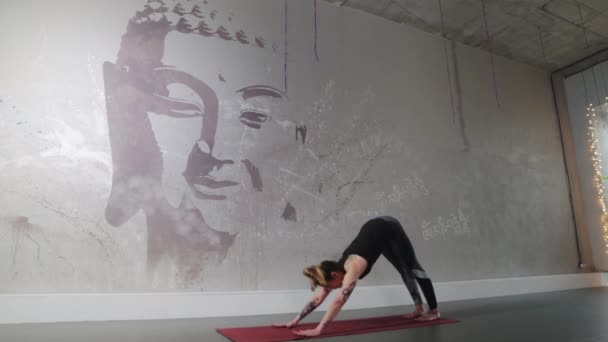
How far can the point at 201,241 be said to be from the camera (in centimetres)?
358

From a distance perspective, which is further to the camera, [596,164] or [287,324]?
A: [596,164]

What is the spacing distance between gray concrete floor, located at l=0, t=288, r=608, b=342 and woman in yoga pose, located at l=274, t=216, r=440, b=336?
0.82 ft

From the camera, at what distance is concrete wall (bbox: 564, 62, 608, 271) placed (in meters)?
6.26

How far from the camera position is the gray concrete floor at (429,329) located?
2312 mm

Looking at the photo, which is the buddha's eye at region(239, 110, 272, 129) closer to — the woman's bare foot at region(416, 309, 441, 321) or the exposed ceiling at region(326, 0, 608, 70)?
the exposed ceiling at region(326, 0, 608, 70)

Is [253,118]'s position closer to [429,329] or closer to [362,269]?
[362,269]

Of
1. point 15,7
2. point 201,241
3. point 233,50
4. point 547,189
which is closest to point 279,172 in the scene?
point 201,241

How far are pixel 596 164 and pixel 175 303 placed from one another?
6882mm

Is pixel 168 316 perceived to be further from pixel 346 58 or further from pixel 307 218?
pixel 346 58

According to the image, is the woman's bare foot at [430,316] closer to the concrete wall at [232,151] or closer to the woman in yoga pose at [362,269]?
the woman in yoga pose at [362,269]

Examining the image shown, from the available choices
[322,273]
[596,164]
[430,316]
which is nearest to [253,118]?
[322,273]

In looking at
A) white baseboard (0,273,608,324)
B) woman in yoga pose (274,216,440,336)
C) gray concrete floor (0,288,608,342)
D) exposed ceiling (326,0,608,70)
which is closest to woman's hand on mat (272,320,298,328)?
woman in yoga pose (274,216,440,336)

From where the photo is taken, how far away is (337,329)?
2693mm

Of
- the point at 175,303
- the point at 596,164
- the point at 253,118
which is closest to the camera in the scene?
the point at 175,303
